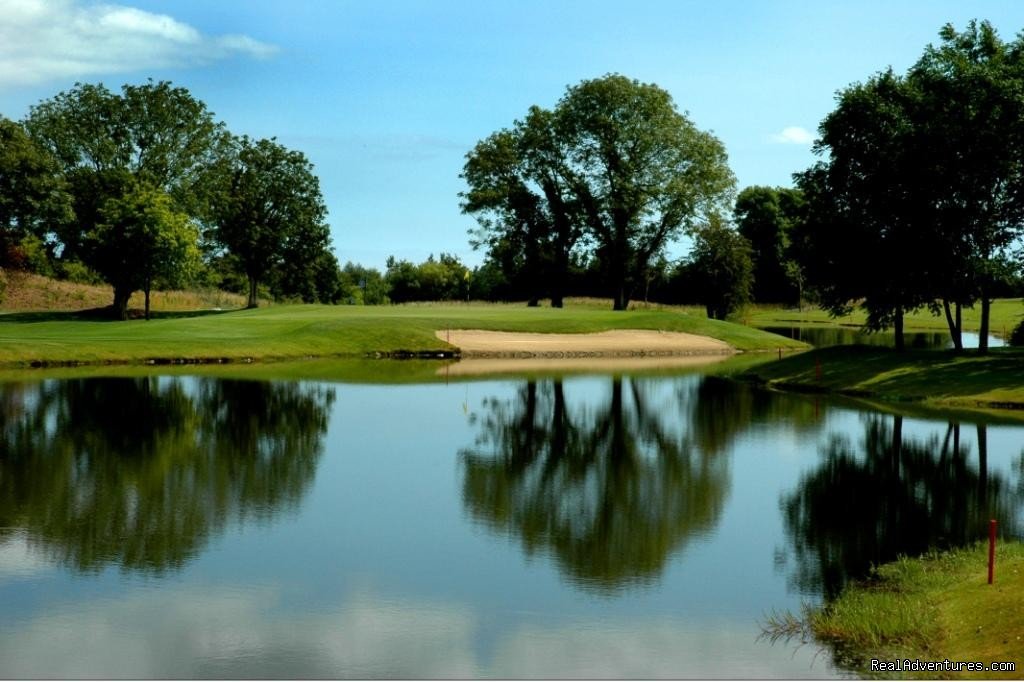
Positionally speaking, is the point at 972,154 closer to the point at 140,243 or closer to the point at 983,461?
the point at 983,461

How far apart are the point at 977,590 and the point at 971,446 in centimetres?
1462

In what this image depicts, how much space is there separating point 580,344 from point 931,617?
162ft

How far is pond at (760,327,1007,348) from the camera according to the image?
66.2 meters

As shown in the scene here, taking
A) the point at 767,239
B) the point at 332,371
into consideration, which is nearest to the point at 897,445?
the point at 332,371

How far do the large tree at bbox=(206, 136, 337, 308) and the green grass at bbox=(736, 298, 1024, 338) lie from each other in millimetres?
38809

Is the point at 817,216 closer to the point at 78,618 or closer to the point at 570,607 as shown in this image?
the point at 570,607

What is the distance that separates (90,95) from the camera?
254 feet

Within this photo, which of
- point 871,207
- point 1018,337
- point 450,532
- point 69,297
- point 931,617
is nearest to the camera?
point 931,617

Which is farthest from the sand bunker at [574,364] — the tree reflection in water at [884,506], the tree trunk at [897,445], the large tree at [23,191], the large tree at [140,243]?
the large tree at [23,191]

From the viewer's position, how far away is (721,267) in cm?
8862

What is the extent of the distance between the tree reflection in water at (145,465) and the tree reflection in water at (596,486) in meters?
4.25

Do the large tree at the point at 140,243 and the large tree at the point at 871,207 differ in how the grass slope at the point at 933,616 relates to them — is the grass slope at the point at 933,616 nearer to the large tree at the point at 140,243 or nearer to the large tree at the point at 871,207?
the large tree at the point at 871,207

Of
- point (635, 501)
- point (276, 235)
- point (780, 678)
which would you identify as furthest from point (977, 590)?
point (276, 235)

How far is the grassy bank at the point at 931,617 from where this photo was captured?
443 inches
